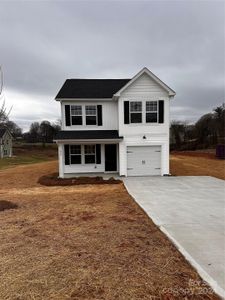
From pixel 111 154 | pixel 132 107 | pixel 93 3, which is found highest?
pixel 93 3

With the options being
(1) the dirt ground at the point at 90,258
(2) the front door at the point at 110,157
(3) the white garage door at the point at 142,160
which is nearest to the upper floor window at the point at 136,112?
(3) the white garage door at the point at 142,160

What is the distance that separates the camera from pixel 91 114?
16609mm

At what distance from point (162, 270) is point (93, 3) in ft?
35.9

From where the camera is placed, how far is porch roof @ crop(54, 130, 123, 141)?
50.4 ft

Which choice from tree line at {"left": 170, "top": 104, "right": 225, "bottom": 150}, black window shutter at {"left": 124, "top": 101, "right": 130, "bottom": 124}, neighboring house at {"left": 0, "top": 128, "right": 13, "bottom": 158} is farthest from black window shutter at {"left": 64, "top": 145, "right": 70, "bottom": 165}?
neighboring house at {"left": 0, "top": 128, "right": 13, "bottom": 158}

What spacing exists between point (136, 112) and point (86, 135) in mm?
3552

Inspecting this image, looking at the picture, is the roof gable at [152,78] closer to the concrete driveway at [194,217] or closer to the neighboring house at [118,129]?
the neighboring house at [118,129]

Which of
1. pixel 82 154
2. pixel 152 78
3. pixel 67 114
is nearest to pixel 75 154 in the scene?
pixel 82 154

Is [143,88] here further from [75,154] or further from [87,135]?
[75,154]

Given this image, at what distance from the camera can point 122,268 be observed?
13.4ft

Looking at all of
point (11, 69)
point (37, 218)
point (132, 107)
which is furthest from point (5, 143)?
point (37, 218)

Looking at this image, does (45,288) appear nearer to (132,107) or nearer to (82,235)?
(82,235)

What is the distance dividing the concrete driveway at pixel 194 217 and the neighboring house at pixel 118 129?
3.26m

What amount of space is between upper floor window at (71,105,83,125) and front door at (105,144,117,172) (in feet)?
8.41
